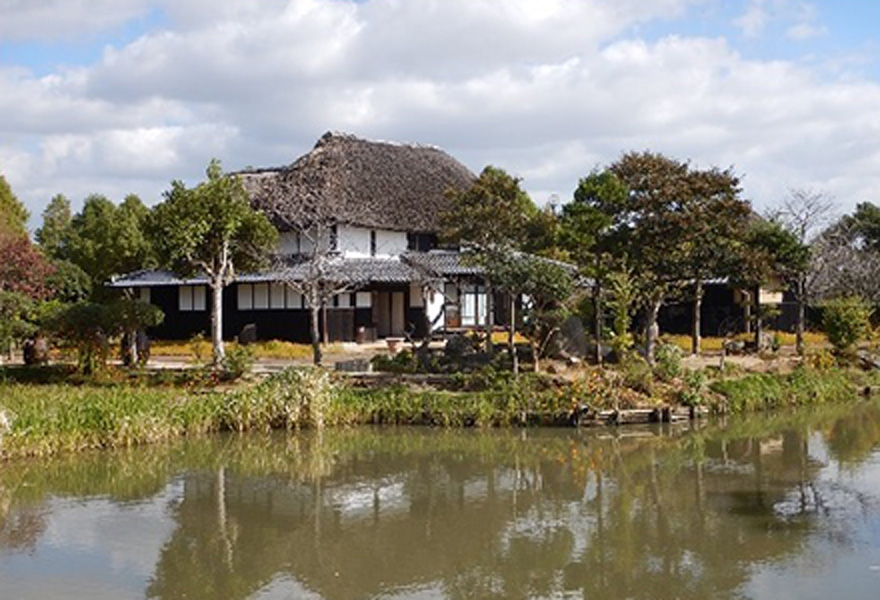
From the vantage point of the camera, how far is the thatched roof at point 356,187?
3384 cm

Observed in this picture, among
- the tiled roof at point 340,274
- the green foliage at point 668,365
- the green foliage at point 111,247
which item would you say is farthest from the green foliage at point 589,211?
the green foliage at point 111,247

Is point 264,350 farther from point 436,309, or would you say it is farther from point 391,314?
point 436,309

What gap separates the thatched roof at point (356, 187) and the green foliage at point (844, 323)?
12.9 m

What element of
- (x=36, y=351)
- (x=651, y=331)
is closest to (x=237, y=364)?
(x=36, y=351)

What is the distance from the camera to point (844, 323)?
2644 cm

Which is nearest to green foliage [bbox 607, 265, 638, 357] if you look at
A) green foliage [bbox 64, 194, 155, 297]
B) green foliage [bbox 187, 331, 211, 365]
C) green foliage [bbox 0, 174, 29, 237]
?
green foliage [bbox 187, 331, 211, 365]

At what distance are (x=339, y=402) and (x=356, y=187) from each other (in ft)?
53.2

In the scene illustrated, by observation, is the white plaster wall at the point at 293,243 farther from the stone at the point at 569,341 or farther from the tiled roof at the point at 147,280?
the stone at the point at 569,341

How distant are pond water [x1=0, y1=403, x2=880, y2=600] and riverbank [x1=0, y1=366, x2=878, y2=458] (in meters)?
0.51

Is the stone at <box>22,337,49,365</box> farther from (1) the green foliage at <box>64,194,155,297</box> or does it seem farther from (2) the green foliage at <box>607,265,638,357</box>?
(2) the green foliage at <box>607,265,638,357</box>

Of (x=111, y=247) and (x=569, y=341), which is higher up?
(x=111, y=247)

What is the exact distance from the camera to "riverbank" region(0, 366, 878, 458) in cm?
1716

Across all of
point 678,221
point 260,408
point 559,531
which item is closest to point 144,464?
point 260,408

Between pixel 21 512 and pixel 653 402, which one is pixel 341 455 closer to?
pixel 21 512
